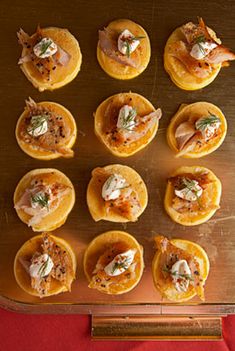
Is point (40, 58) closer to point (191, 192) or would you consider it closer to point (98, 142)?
point (98, 142)

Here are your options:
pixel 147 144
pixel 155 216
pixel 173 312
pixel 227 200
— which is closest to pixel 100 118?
pixel 147 144

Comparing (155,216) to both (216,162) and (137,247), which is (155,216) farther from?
(216,162)

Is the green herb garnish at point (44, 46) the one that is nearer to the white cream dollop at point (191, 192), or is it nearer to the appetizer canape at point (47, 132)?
the appetizer canape at point (47, 132)

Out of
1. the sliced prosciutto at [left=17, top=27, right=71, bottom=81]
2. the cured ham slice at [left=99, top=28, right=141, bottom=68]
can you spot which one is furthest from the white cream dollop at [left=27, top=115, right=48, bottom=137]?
the cured ham slice at [left=99, top=28, right=141, bottom=68]

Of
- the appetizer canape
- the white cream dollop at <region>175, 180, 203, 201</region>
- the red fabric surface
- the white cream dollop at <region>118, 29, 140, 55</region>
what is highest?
the white cream dollop at <region>118, 29, 140, 55</region>

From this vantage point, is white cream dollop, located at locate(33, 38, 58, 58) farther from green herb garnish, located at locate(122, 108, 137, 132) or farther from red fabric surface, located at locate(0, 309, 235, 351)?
red fabric surface, located at locate(0, 309, 235, 351)
